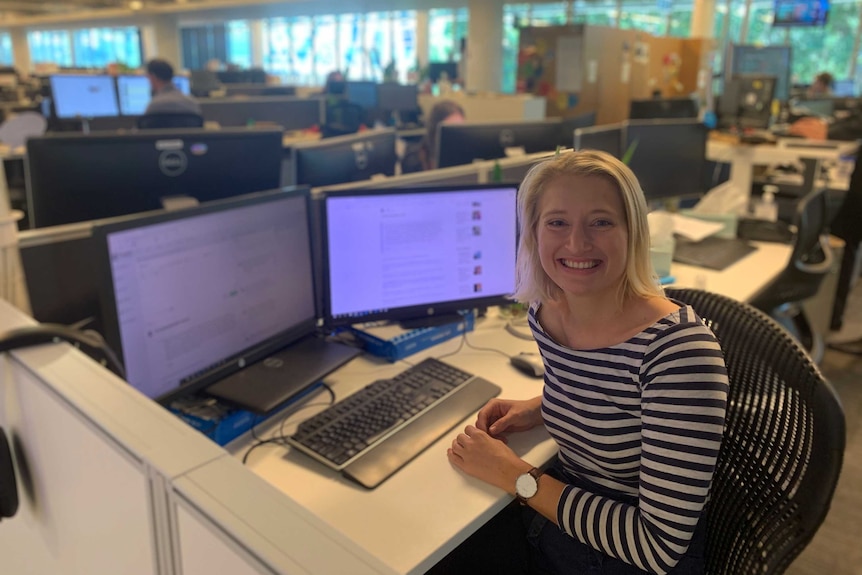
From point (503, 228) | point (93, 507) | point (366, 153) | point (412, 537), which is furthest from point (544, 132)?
point (93, 507)

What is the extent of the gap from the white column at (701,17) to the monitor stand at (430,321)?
7342mm

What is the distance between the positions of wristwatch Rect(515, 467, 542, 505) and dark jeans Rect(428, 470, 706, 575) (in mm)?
72

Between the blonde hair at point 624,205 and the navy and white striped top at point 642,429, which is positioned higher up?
the blonde hair at point 624,205

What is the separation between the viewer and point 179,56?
1431 cm

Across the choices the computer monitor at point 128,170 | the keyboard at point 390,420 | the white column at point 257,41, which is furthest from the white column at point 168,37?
the keyboard at point 390,420

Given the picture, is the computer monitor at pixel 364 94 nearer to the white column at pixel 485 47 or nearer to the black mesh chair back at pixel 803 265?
the black mesh chair back at pixel 803 265

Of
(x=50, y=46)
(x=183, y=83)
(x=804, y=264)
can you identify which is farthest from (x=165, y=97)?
(x=50, y=46)

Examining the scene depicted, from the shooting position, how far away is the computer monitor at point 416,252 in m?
1.49

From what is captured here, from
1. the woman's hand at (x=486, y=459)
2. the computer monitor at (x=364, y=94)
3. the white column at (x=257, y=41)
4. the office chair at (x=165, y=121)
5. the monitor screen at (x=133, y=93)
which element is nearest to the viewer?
the woman's hand at (x=486, y=459)

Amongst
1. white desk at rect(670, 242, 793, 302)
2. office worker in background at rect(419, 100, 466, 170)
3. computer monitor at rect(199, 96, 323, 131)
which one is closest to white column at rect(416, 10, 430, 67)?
computer monitor at rect(199, 96, 323, 131)

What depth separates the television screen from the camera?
6691 millimetres

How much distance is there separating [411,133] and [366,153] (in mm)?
2438

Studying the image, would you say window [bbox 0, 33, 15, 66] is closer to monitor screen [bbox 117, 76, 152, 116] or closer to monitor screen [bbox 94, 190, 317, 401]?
monitor screen [bbox 117, 76, 152, 116]

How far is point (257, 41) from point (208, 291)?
45.9 ft
